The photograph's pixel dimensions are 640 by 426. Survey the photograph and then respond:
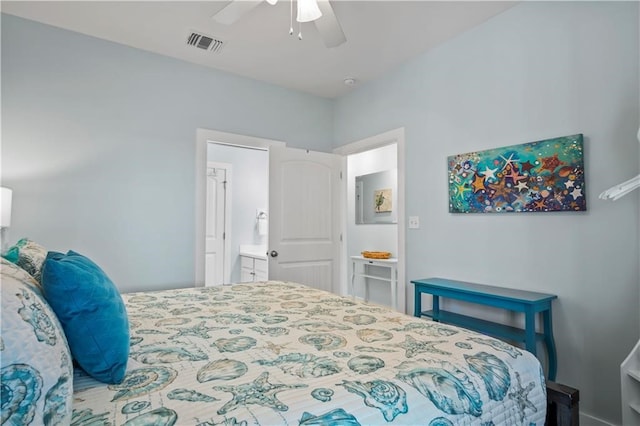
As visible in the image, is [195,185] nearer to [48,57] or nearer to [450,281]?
[48,57]

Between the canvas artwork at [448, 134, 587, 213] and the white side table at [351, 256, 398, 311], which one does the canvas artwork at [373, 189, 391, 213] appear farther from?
the canvas artwork at [448, 134, 587, 213]

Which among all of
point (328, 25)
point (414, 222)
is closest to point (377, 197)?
point (414, 222)

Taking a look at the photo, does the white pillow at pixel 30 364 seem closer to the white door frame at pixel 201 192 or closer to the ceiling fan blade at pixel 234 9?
the ceiling fan blade at pixel 234 9

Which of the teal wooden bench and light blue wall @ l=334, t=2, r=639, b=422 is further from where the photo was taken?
the teal wooden bench

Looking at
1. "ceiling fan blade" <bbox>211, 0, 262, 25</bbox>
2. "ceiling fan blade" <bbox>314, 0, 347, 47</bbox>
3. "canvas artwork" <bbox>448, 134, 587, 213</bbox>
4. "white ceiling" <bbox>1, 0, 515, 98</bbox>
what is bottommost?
"canvas artwork" <bbox>448, 134, 587, 213</bbox>

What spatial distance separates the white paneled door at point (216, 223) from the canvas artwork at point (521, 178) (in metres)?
3.41

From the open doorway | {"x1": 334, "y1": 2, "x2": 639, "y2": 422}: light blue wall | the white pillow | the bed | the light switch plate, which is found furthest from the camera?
the open doorway

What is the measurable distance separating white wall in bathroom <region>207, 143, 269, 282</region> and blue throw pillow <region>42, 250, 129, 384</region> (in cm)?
425

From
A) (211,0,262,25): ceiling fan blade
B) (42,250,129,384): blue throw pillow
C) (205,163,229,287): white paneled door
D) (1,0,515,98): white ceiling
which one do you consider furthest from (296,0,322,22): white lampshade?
(205,163,229,287): white paneled door

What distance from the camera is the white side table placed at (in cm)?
414

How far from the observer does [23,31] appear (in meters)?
2.64

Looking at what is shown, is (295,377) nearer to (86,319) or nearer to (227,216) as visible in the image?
(86,319)

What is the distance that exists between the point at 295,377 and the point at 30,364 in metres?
0.61

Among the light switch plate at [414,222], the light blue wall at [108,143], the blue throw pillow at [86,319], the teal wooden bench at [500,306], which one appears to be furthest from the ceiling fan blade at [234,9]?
the teal wooden bench at [500,306]
